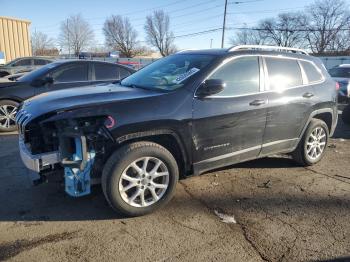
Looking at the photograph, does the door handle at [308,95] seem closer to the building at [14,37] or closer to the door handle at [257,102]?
the door handle at [257,102]

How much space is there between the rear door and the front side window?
4.62 meters

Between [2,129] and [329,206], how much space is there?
6543mm

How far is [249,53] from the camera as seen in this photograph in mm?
4734

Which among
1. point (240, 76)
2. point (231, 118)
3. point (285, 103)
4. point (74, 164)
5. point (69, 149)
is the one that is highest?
point (240, 76)

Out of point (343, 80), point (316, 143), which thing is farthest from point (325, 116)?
point (343, 80)

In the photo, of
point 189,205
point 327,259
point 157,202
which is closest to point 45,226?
point 157,202

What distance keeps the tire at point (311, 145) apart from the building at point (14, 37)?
27.3m

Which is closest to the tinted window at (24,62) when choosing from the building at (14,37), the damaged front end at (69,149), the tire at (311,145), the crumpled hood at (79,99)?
the building at (14,37)

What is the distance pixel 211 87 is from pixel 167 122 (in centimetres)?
67

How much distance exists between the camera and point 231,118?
14.2ft

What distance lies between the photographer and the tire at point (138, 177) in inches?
142

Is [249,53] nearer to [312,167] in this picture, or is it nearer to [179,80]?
[179,80]

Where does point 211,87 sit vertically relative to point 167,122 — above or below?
above

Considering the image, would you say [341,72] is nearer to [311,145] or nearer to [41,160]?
[311,145]
